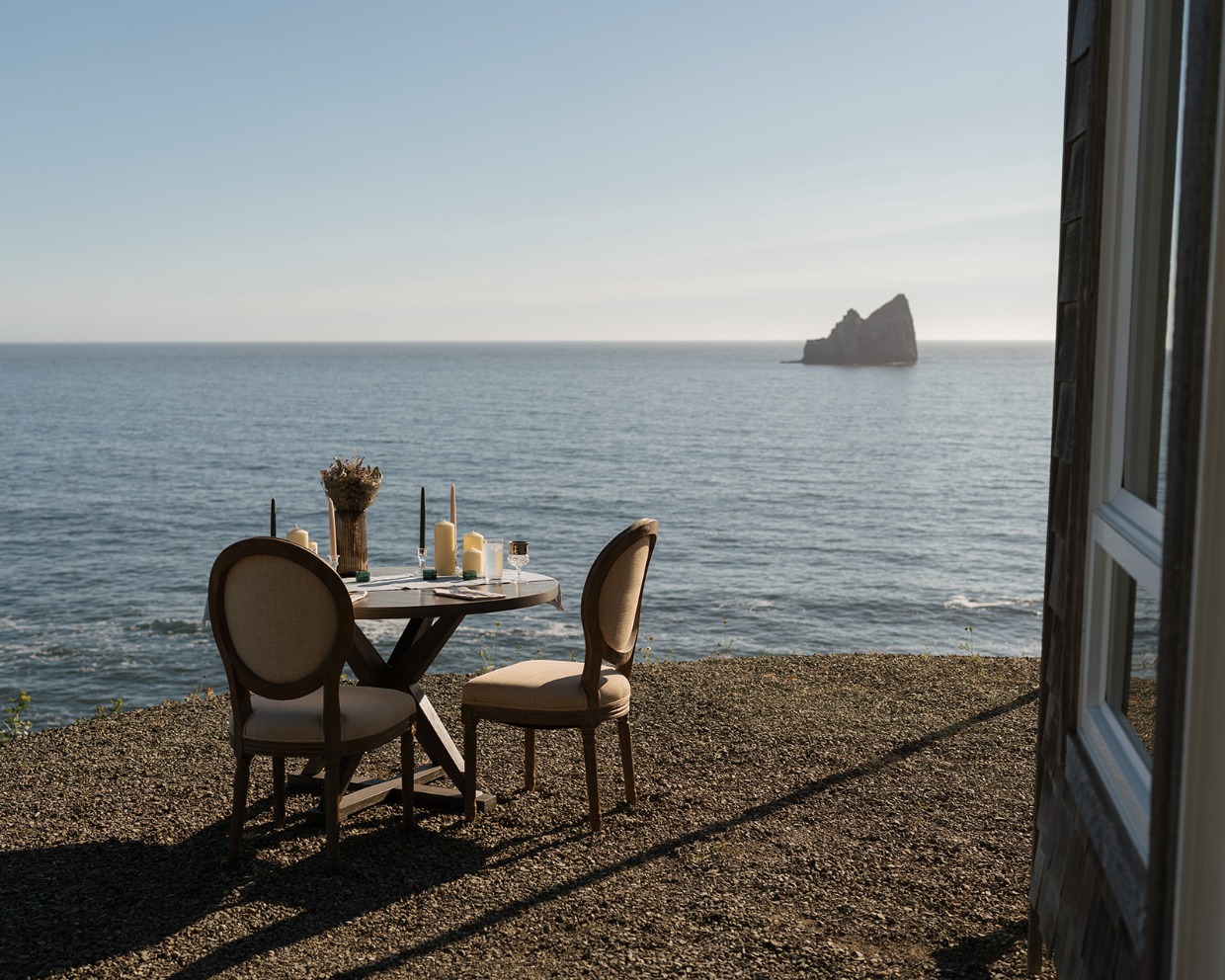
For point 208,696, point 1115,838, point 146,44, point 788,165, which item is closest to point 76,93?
point 146,44

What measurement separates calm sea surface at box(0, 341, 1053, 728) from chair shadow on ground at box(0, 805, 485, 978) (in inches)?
251

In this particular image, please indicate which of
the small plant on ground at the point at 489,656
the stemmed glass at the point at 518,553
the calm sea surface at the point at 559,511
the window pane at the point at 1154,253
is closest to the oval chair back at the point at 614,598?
the stemmed glass at the point at 518,553

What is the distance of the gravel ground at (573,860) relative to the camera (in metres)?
2.98

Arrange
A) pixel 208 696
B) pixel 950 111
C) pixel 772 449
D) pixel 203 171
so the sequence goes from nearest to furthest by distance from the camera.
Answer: pixel 208 696 < pixel 950 111 < pixel 772 449 < pixel 203 171

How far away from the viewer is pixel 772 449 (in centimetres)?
3678

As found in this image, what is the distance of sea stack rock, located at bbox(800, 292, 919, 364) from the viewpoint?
93312 mm

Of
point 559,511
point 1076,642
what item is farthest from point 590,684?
point 559,511

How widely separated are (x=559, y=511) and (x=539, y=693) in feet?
64.0

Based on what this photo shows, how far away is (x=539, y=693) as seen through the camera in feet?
12.8

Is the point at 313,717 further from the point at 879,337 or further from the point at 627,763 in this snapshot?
the point at 879,337

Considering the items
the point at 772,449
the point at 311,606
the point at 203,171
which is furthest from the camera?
the point at 203,171

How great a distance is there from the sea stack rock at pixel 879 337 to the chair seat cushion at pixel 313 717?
93.7 meters

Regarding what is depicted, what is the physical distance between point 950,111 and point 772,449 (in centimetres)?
2243

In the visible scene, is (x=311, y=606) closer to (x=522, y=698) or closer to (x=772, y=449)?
(x=522, y=698)
